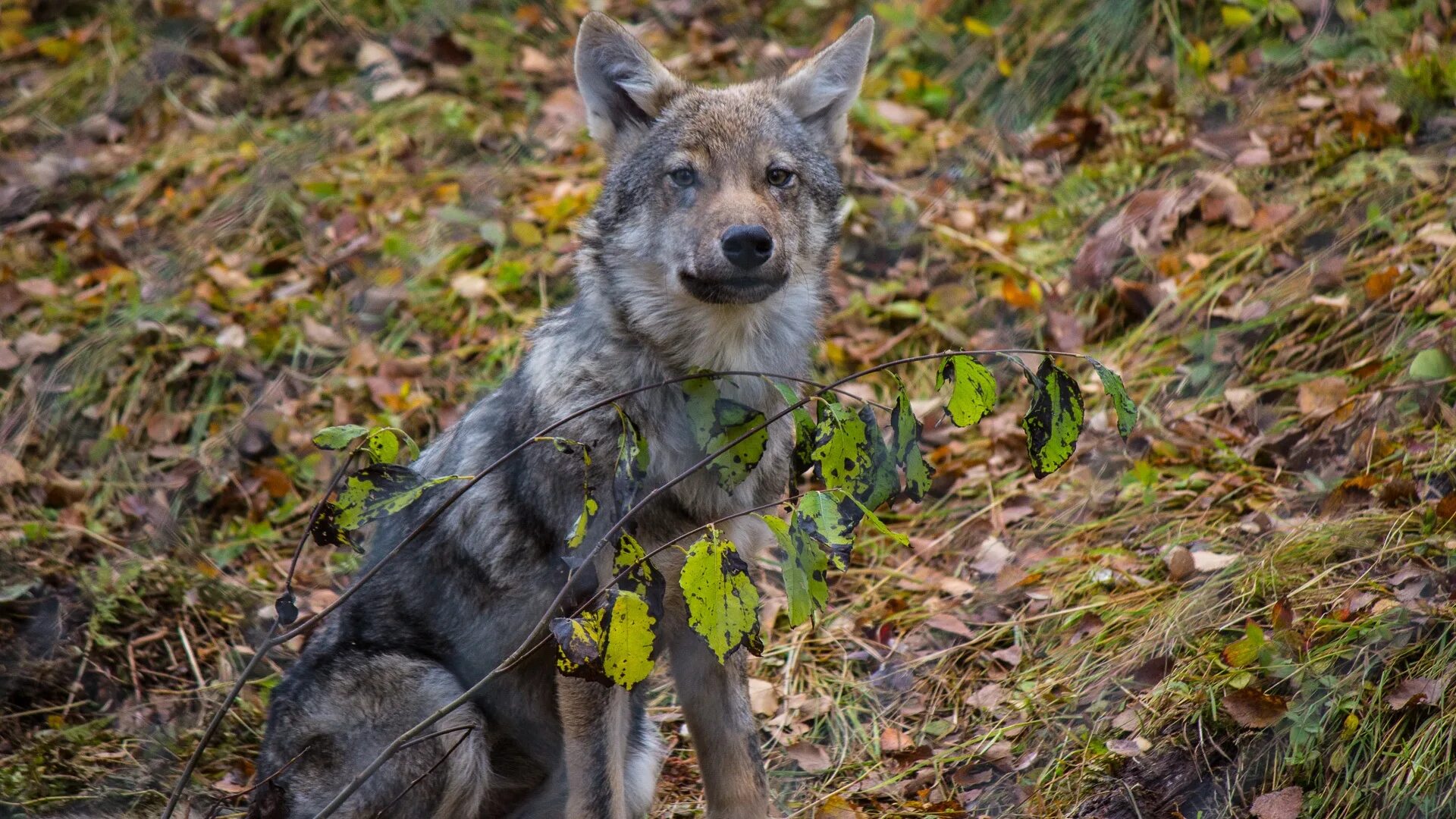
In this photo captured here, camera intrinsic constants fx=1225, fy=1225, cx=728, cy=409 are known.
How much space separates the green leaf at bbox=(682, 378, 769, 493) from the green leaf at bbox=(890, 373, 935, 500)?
408 mm

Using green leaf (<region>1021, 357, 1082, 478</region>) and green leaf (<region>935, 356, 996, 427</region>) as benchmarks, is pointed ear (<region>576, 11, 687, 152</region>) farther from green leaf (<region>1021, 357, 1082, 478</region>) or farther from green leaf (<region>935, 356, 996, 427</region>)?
green leaf (<region>1021, 357, 1082, 478</region>)

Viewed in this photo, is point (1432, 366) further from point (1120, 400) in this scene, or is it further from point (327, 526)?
point (327, 526)

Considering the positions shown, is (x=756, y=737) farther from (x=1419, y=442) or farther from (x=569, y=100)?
(x=569, y=100)

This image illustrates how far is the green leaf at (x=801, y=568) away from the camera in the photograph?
2.99 metres

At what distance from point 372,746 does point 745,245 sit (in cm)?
207

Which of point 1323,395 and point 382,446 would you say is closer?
point 382,446

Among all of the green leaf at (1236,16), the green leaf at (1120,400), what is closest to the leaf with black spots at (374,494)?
the green leaf at (1120,400)

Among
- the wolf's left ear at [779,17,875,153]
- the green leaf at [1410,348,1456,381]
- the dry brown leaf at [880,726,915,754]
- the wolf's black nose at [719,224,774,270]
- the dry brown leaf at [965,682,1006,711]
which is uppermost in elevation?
the wolf's left ear at [779,17,875,153]

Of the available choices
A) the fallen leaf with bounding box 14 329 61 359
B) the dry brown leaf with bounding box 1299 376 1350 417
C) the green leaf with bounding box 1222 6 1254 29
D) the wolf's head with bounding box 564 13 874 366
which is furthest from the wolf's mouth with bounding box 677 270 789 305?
the green leaf with bounding box 1222 6 1254 29

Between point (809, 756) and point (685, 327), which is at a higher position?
point (685, 327)

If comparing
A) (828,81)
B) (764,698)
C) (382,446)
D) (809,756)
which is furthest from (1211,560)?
(382,446)

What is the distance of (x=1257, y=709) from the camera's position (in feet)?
12.8

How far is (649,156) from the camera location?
4398 mm

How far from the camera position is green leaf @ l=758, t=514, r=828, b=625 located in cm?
299
